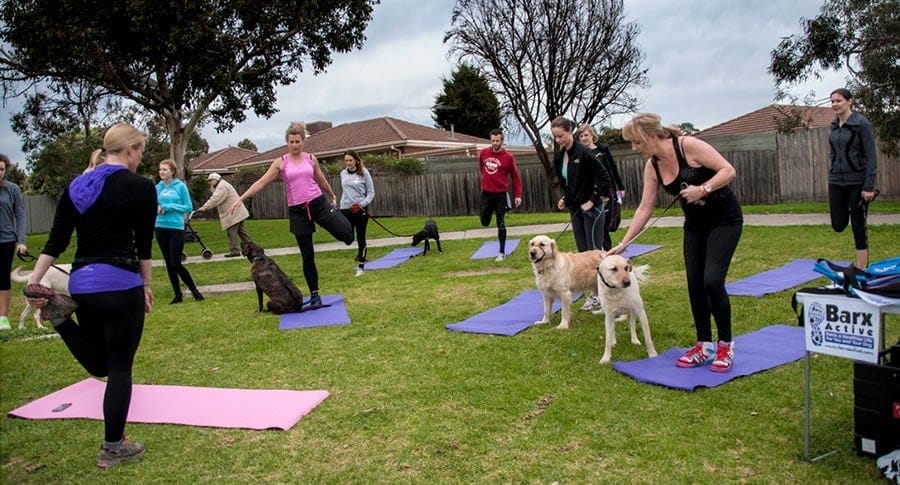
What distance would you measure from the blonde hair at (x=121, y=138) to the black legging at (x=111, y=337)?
0.86m

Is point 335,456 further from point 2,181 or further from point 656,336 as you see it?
point 2,181

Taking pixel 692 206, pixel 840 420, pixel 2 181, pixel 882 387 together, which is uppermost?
pixel 2 181

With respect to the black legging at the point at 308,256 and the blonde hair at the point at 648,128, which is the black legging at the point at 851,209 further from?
the black legging at the point at 308,256

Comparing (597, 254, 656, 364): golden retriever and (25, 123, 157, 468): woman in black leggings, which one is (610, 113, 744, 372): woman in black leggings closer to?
(597, 254, 656, 364): golden retriever

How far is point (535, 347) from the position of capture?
19.7ft

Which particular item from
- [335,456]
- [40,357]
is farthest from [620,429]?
[40,357]

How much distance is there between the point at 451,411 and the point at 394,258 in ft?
28.0

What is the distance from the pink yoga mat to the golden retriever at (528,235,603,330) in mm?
2565

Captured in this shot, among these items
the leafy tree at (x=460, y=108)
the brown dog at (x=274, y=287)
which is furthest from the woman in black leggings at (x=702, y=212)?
the leafy tree at (x=460, y=108)

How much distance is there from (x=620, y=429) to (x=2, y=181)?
7.50 m

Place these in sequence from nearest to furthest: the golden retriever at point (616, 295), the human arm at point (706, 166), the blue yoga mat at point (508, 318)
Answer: the human arm at point (706, 166) → the golden retriever at point (616, 295) → the blue yoga mat at point (508, 318)

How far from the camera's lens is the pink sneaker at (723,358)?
16.0 ft

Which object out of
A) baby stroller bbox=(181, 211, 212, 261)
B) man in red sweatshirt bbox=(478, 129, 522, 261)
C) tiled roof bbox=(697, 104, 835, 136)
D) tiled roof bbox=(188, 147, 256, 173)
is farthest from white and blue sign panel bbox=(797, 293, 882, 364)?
tiled roof bbox=(188, 147, 256, 173)

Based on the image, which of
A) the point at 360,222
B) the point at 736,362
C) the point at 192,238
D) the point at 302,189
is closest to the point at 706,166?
the point at 736,362
